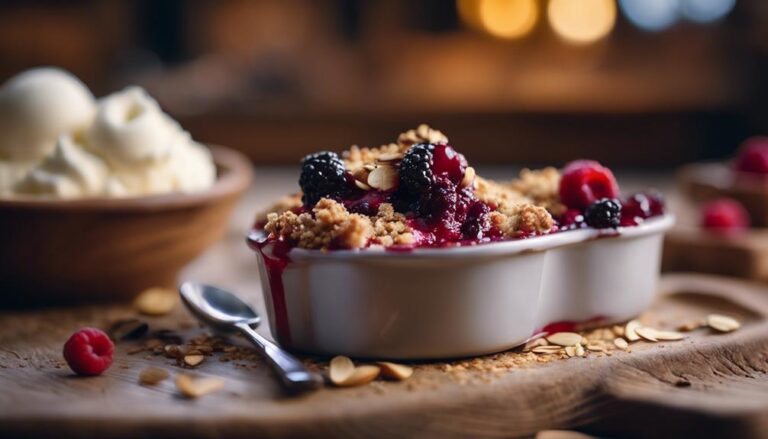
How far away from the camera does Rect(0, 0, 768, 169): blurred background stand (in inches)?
223

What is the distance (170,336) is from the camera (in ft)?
5.06

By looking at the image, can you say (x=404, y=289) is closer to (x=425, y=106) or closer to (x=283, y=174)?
(x=283, y=174)

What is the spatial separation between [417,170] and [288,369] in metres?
0.39

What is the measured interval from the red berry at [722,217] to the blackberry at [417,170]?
52.0 inches

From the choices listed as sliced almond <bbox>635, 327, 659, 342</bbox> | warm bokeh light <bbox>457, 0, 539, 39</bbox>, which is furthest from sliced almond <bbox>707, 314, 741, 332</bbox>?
warm bokeh light <bbox>457, 0, 539, 39</bbox>

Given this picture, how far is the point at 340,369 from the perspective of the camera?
49.3 inches

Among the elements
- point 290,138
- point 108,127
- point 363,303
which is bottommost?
point 290,138

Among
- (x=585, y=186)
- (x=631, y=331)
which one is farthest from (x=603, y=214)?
(x=631, y=331)

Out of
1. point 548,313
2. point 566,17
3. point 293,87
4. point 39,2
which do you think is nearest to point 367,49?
point 293,87

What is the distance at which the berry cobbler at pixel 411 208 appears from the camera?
1314 mm

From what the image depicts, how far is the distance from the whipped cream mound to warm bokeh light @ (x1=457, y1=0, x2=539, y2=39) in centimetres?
446

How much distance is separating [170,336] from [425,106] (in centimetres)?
442

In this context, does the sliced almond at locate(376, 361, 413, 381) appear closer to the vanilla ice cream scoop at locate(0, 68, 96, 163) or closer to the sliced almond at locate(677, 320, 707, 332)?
the sliced almond at locate(677, 320, 707, 332)

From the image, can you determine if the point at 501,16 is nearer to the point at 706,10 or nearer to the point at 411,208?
the point at 706,10
